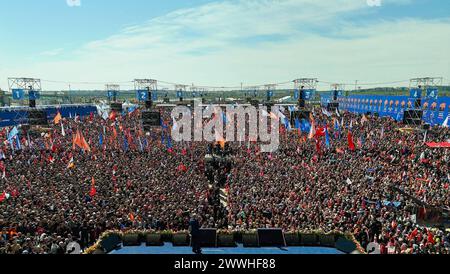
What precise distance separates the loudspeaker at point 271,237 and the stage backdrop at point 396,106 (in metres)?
31.7

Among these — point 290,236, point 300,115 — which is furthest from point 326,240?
point 300,115

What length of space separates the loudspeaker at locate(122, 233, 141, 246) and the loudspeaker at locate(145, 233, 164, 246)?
0.43 m

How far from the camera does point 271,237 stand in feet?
50.1

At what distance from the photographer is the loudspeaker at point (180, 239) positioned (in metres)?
15.3

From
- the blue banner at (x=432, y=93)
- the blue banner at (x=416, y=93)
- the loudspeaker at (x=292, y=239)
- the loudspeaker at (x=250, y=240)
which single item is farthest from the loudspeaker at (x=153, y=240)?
the blue banner at (x=432, y=93)

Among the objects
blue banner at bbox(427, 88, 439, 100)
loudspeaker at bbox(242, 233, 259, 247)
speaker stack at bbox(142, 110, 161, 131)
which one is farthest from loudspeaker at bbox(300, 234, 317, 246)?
blue banner at bbox(427, 88, 439, 100)

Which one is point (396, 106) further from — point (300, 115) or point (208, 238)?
point (208, 238)

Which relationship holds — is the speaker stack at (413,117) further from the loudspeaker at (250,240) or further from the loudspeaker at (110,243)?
the loudspeaker at (110,243)

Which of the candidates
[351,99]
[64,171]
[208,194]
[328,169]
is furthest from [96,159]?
[351,99]

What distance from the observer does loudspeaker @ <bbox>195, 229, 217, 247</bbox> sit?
48.5 ft

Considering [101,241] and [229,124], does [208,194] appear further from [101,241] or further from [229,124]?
[229,124]

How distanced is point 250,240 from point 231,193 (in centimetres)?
551

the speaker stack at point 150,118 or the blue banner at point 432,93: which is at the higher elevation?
the blue banner at point 432,93
